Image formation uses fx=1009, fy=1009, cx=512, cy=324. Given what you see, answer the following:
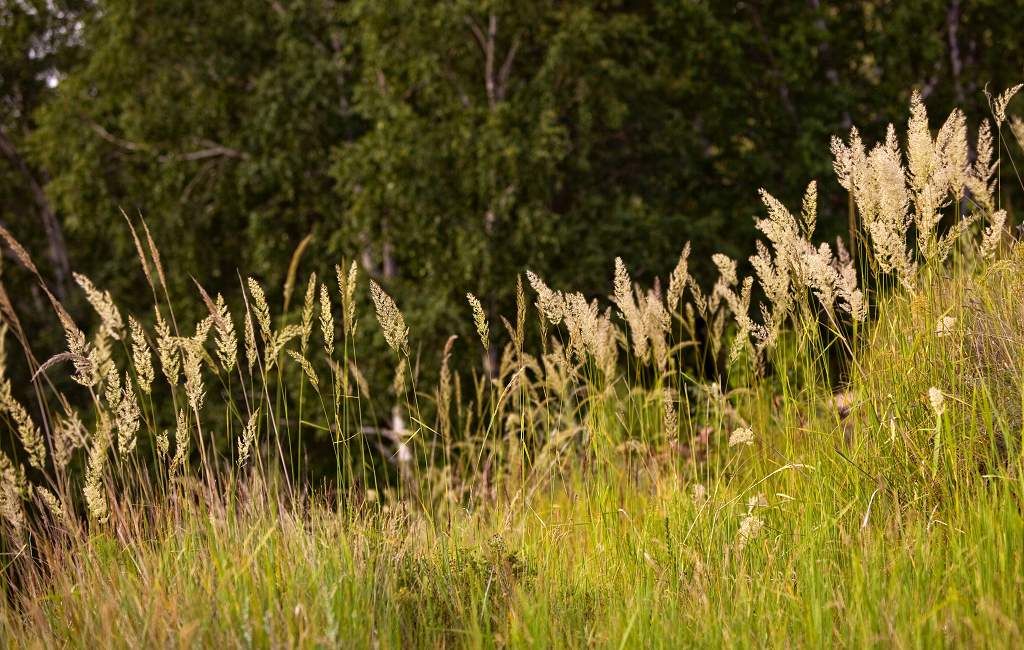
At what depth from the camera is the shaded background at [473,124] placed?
1081 centimetres

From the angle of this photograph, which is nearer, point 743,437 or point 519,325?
point 743,437

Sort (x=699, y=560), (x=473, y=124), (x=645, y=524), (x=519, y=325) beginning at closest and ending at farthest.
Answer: (x=699, y=560), (x=645, y=524), (x=519, y=325), (x=473, y=124)

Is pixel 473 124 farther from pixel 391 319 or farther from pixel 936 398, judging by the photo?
pixel 936 398

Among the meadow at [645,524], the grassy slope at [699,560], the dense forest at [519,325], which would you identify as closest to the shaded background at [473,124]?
the dense forest at [519,325]

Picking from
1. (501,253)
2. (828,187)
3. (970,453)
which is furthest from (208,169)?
(970,453)

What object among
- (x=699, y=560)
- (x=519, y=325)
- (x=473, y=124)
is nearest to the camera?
(x=699, y=560)

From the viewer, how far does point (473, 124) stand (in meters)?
11.0

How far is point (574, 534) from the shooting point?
133 inches

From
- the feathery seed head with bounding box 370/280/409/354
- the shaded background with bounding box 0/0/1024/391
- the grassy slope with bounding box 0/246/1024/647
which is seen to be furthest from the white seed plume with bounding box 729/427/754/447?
Result: the shaded background with bounding box 0/0/1024/391

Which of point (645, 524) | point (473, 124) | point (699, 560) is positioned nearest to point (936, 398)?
point (699, 560)

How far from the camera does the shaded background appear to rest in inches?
426

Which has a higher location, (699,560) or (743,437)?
(743,437)

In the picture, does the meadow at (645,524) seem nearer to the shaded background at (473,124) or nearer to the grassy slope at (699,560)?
the grassy slope at (699,560)

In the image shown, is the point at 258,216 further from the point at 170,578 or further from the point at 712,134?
the point at 170,578
